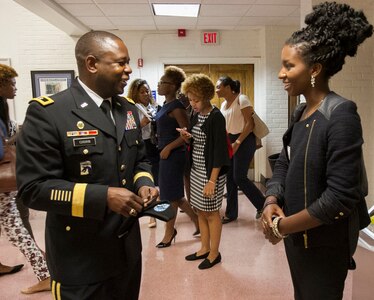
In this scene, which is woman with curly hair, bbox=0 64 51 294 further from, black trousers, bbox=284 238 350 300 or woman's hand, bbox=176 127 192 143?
black trousers, bbox=284 238 350 300

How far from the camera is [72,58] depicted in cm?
536

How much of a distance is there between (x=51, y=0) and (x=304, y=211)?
374 cm

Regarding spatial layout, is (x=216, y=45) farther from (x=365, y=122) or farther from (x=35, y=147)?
(x=35, y=147)

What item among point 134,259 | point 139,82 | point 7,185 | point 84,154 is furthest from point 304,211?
point 139,82

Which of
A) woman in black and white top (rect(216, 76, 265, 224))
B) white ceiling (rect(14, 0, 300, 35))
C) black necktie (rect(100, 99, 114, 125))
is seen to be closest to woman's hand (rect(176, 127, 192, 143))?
woman in black and white top (rect(216, 76, 265, 224))

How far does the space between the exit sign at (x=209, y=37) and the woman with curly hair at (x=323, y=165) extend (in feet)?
14.4

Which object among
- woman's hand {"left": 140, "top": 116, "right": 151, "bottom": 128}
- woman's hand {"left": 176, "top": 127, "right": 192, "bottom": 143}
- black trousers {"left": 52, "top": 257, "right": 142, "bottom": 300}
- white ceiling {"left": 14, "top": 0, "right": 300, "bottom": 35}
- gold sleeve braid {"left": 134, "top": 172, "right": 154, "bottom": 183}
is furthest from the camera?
white ceiling {"left": 14, "top": 0, "right": 300, "bottom": 35}

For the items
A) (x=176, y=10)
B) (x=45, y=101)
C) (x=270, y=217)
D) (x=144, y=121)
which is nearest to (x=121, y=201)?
(x=45, y=101)

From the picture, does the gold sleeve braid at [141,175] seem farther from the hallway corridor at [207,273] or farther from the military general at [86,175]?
the hallway corridor at [207,273]

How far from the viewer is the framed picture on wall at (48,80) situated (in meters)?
5.30

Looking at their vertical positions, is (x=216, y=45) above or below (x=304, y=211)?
above

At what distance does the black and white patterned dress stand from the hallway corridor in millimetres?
519

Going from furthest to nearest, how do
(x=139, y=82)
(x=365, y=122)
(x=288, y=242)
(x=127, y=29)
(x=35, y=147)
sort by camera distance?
(x=127, y=29), (x=139, y=82), (x=365, y=122), (x=288, y=242), (x=35, y=147)

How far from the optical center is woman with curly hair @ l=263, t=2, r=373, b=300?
1.06m
